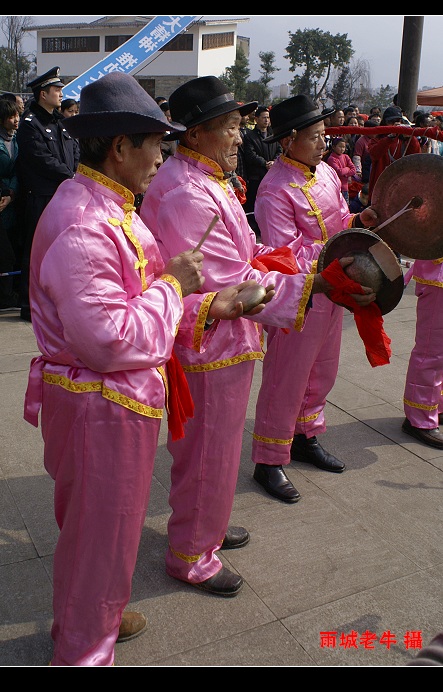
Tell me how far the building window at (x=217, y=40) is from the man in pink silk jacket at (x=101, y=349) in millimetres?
47014

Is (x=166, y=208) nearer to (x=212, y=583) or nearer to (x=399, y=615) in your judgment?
(x=212, y=583)

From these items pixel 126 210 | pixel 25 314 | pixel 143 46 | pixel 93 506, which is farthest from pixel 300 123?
pixel 143 46

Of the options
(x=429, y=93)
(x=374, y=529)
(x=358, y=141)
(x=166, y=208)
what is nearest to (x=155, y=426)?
(x=166, y=208)

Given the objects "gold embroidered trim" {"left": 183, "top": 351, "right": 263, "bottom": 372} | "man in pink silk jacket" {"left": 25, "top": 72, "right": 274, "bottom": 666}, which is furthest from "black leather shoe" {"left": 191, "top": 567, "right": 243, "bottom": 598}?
"gold embroidered trim" {"left": 183, "top": 351, "right": 263, "bottom": 372}

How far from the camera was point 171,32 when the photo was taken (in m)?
9.03

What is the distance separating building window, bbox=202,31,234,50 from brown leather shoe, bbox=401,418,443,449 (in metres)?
45.4

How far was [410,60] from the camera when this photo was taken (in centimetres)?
1123

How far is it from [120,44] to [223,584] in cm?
4635

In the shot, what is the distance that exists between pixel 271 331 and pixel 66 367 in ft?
5.62

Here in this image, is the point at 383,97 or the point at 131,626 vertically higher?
the point at 383,97

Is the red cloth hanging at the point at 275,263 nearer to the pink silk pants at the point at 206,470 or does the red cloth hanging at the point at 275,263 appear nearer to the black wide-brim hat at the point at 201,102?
the pink silk pants at the point at 206,470

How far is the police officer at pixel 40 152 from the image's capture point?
5.98 metres

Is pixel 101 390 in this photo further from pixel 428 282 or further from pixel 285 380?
pixel 428 282

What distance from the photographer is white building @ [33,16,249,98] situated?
145 feet
